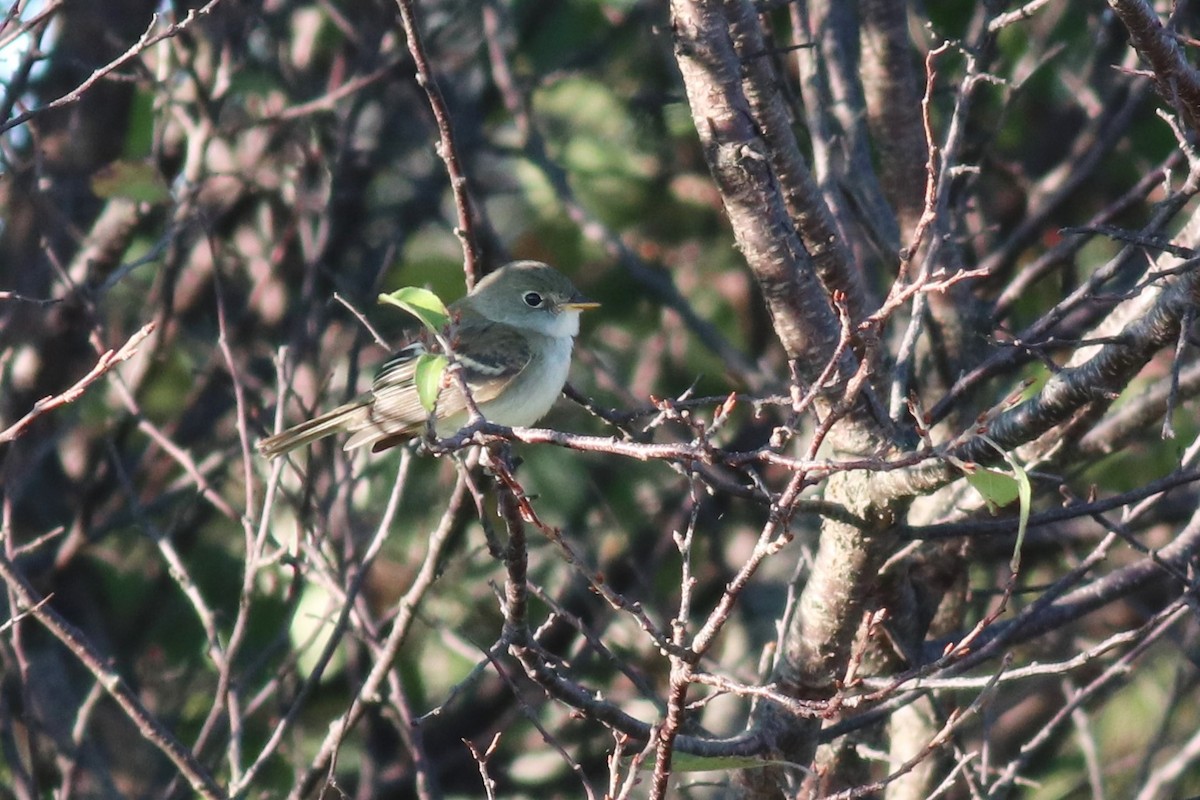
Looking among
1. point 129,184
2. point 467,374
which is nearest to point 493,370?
point 467,374

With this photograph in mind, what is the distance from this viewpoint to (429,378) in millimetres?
2566

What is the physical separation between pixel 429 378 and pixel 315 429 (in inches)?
106

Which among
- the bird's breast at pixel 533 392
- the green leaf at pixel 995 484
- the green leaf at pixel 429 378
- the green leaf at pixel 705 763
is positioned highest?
the green leaf at pixel 429 378

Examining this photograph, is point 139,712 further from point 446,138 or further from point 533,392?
point 533,392

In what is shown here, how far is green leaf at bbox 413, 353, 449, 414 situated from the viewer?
255 cm

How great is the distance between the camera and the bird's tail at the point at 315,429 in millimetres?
4902

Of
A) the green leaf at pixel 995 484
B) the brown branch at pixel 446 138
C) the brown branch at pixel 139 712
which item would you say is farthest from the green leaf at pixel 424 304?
the brown branch at pixel 139 712

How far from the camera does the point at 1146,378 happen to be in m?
5.62

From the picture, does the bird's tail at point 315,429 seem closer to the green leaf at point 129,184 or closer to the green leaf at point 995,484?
the green leaf at point 129,184

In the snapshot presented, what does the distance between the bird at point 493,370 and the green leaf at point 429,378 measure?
233 centimetres

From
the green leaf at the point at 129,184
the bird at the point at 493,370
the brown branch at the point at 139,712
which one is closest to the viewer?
the brown branch at the point at 139,712

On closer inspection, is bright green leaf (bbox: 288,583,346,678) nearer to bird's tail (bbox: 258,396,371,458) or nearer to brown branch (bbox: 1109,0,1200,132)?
bird's tail (bbox: 258,396,371,458)

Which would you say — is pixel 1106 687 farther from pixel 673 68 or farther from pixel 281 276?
pixel 281 276

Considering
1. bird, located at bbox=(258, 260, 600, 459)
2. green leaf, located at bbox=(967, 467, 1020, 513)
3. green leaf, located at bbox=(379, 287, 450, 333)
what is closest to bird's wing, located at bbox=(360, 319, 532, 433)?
bird, located at bbox=(258, 260, 600, 459)
